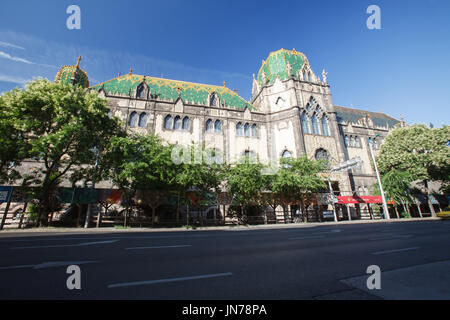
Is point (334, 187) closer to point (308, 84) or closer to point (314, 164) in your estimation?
point (314, 164)

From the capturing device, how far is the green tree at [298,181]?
2219 centimetres

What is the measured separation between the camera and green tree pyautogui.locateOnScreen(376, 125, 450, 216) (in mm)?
28031

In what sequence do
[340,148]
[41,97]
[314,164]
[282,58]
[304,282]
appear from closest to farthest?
[304,282] < [41,97] < [314,164] < [340,148] < [282,58]

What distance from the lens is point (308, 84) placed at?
3450 centimetres

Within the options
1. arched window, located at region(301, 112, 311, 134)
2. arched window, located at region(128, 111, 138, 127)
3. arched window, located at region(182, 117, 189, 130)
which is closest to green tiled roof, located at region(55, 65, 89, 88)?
arched window, located at region(128, 111, 138, 127)

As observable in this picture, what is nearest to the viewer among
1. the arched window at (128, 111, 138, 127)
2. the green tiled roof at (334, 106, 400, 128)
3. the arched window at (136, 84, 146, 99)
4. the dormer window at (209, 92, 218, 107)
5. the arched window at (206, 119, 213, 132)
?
the arched window at (128, 111, 138, 127)

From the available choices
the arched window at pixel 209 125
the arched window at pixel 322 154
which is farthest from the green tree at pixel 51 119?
the arched window at pixel 322 154

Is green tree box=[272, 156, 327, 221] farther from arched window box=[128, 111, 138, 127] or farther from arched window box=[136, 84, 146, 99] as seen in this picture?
Result: arched window box=[136, 84, 146, 99]

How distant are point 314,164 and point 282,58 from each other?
910 inches

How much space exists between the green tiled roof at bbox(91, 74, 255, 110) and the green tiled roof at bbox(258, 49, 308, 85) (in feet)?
22.6

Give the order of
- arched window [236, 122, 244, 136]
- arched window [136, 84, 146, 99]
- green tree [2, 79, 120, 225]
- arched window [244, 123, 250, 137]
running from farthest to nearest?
1. arched window [244, 123, 250, 137]
2. arched window [236, 122, 244, 136]
3. arched window [136, 84, 146, 99]
4. green tree [2, 79, 120, 225]

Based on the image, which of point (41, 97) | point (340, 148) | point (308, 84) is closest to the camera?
point (41, 97)

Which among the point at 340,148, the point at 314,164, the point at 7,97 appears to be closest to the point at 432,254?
the point at 314,164
